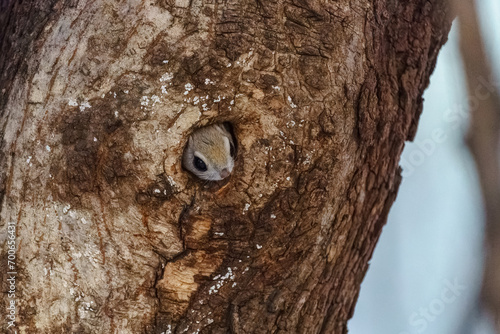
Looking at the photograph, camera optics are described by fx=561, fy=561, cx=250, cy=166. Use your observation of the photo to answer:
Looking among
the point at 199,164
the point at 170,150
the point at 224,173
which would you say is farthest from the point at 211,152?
the point at 170,150

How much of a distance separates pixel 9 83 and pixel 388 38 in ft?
4.27

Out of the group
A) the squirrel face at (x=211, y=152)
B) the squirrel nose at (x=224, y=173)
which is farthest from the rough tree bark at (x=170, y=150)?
the squirrel face at (x=211, y=152)

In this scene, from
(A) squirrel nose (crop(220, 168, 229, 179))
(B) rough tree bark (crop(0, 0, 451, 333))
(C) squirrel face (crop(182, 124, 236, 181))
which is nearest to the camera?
(B) rough tree bark (crop(0, 0, 451, 333))

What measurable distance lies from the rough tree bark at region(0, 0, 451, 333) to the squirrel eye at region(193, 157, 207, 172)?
1.01 ft

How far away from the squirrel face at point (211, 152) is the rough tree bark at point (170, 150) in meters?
0.27

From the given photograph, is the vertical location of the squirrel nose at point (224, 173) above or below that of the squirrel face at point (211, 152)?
below

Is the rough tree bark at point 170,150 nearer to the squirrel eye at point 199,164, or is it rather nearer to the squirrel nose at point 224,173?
the squirrel nose at point 224,173

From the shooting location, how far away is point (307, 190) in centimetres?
187

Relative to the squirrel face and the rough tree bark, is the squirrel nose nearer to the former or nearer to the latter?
the squirrel face

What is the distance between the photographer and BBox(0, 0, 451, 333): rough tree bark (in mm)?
1775

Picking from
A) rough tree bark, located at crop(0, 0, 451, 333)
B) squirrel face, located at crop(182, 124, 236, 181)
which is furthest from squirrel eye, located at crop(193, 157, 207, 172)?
rough tree bark, located at crop(0, 0, 451, 333)

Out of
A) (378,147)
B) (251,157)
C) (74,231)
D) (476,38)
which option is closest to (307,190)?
(251,157)

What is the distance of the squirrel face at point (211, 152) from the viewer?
2.14 meters

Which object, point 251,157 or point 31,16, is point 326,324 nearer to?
point 251,157
